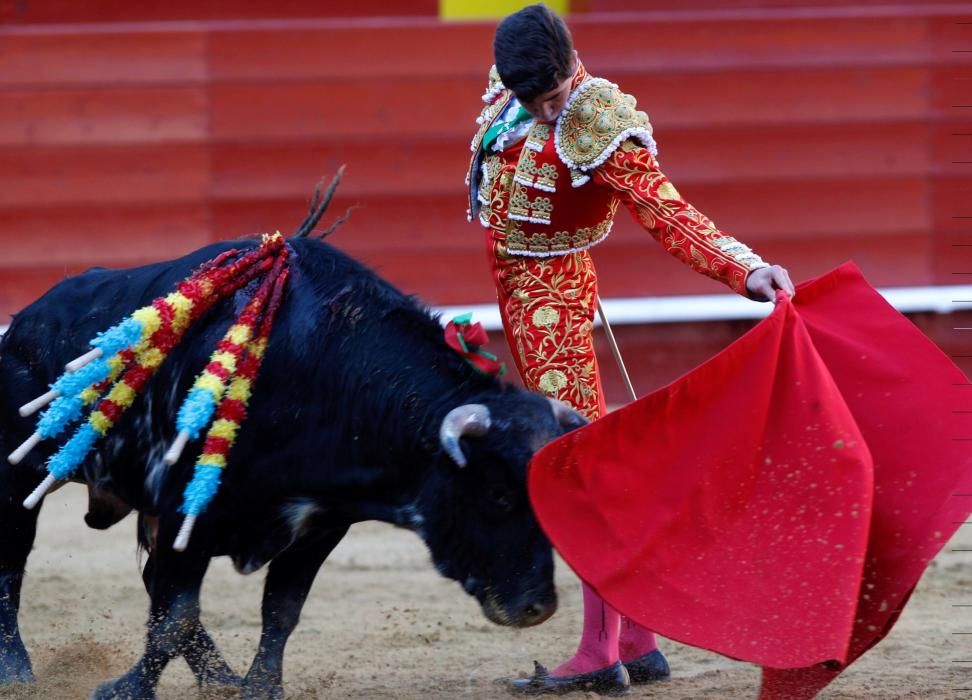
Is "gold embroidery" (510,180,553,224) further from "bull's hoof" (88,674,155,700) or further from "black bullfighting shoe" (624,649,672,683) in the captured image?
"bull's hoof" (88,674,155,700)

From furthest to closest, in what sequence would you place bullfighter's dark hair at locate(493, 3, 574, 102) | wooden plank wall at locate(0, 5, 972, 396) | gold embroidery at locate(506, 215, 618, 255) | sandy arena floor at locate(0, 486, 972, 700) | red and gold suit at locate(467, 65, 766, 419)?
wooden plank wall at locate(0, 5, 972, 396), sandy arena floor at locate(0, 486, 972, 700), gold embroidery at locate(506, 215, 618, 255), red and gold suit at locate(467, 65, 766, 419), bullfighter's dark hair at locate(493, 3, 574, 102)

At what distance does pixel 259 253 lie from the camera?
295cm

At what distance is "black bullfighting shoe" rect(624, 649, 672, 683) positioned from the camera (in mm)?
3244

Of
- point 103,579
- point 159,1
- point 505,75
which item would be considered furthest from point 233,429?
point 159,1

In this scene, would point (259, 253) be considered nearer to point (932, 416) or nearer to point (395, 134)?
point (932, 416)

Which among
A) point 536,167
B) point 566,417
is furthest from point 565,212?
point 566,417

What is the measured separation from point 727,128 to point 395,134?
1.44m

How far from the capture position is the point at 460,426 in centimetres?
261

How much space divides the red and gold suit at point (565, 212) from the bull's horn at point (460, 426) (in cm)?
45

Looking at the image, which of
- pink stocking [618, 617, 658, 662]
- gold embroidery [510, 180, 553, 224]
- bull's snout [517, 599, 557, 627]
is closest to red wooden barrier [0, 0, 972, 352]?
pink stocking [618, 617, 658, 662]

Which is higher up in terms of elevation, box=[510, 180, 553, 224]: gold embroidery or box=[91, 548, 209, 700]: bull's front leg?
box=[510, 180, 553, 224]: gold embroidery

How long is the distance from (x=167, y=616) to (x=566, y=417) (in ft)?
2.88

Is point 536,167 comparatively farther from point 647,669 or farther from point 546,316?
point 647,669

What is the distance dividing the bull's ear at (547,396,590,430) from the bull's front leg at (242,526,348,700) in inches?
21.8
